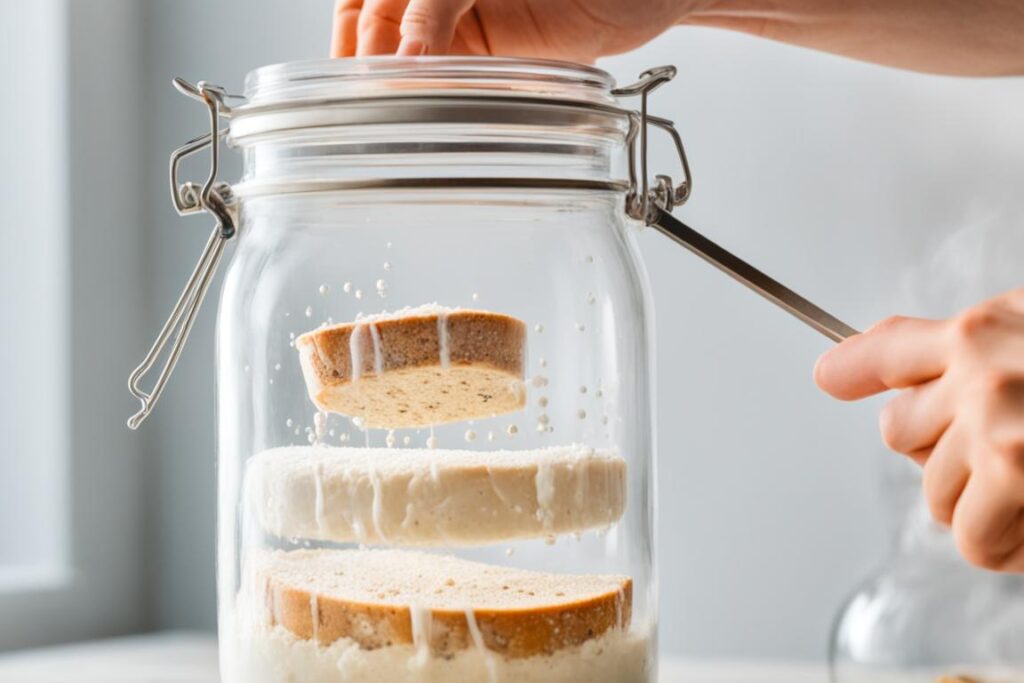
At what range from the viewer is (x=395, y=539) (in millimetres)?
455

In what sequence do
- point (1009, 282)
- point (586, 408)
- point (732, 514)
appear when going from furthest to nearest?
point (732, 514), point (1009, 282), point (586, 408)

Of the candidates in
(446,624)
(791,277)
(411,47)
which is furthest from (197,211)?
(791,277)

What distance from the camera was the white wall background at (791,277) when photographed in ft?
3.25

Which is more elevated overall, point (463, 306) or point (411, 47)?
point (411, 47)

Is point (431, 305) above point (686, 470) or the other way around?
above

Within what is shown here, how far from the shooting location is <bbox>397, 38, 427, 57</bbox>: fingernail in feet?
1.76

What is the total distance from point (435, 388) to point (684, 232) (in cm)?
12

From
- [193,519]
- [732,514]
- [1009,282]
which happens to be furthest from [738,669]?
[193,519]

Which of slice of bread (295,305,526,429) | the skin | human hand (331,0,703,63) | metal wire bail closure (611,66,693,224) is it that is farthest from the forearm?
slice of bread (295,305,526,429)

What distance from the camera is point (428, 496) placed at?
17.9 inches

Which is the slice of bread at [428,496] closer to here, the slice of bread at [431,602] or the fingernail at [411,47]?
the slice of bread at [431,602]

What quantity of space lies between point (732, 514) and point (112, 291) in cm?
67

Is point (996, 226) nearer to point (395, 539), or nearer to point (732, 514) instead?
point (732, 514)

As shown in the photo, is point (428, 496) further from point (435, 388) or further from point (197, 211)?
point (197, 211)
